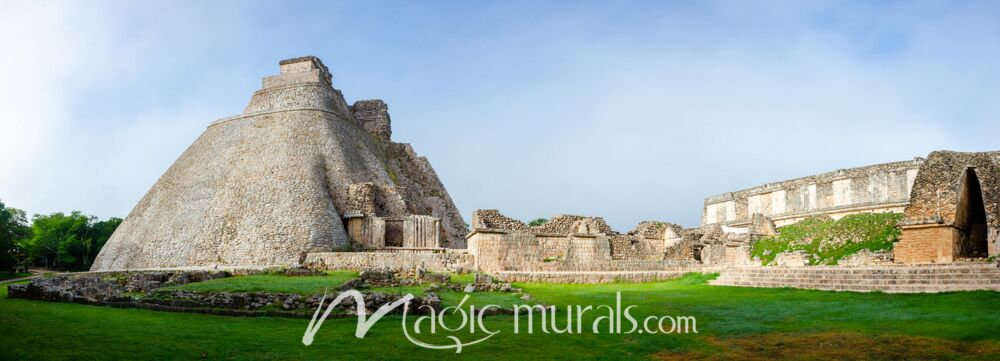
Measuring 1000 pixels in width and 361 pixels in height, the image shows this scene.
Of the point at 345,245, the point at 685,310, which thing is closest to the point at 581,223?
the point at 345,245

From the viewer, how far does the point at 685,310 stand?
10938 mm

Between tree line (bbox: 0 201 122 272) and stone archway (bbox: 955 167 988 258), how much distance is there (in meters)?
48.8

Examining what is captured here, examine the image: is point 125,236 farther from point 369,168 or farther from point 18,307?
point 18,307

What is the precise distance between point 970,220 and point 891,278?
20.0 ft

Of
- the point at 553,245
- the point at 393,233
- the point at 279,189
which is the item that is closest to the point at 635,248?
the point at 553,245

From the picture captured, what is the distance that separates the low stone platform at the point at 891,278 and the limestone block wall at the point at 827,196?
23141mm

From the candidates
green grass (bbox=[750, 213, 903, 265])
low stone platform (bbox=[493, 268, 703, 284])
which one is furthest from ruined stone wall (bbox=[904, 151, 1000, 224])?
low stone platform (bbox=[493, 268, 703, 284])

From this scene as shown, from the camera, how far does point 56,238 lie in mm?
47625

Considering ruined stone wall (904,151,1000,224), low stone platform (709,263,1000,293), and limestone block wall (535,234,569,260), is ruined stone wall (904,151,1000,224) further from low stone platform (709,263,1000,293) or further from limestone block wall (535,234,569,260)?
limestone block wall (535,234,569,260)

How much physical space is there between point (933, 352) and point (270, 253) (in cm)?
2622

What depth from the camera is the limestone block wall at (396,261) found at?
22.9 meters

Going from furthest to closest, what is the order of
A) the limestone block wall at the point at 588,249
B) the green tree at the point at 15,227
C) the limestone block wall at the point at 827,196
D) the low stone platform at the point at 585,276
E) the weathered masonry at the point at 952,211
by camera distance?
1. the green tree at the point at 15,227
2. the limestone block wall at the point at 827,196
3. the limestone block wall at the point at 588,249
4. the low stone platform at the point at 585,276
5. the weathered masonry at the point at 952,211

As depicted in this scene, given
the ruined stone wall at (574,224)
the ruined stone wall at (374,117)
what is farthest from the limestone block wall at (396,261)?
the ruined stone wall at (374,117)

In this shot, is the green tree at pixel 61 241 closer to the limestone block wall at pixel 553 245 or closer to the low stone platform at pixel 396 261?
the low stone platform at pixel 396 261
